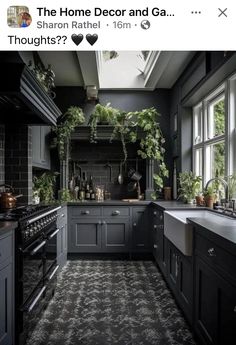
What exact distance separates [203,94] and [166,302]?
239cm

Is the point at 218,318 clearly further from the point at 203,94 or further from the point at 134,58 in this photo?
the point at 134,58

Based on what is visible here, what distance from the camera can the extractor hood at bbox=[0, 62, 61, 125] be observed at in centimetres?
222

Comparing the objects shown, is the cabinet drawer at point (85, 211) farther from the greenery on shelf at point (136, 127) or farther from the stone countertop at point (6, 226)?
the stone countertop at point (6, 226)

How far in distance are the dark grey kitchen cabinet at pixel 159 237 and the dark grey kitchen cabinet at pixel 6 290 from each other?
1.74 m

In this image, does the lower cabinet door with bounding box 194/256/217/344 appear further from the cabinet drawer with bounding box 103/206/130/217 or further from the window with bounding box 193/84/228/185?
the cabinet drawer with bounding box 103/206/130/217

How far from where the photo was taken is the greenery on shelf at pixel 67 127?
15.0ft

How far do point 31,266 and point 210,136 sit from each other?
2600 millimetres

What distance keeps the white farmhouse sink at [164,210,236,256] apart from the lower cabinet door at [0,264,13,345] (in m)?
1.19

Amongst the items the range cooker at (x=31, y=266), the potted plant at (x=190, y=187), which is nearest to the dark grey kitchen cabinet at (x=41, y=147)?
the range cooker at (x=31, y=266)

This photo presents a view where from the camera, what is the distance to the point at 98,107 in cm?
467

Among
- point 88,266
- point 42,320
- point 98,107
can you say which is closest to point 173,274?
point 42,320

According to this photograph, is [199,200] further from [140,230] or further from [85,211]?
[85,211]
